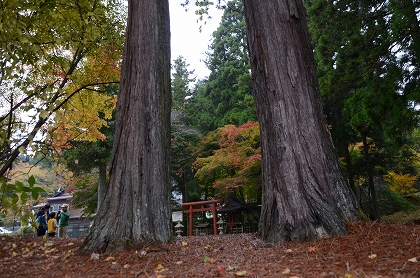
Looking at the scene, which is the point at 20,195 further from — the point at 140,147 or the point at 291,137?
the point at 291,137

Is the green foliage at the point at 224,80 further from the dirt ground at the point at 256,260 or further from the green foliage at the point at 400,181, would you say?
the dirt ground at the point at 256,260

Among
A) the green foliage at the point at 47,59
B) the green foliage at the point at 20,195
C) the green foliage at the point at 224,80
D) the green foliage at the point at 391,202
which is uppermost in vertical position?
the green foliage at the point at 224,80

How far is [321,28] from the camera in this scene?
28.9 feet

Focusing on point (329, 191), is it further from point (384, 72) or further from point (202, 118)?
point (202, 118)

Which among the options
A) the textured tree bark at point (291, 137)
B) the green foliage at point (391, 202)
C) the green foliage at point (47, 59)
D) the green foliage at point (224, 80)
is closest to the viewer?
the green foliage at point (47, 59)

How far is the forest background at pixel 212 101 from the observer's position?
91.3 inches

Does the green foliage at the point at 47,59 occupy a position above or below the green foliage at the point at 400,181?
above

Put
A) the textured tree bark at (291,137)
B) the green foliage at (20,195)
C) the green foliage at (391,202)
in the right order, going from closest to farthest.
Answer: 1. the green foliage at (20,195)
2. the textured tree bark at (291,137)
3. the green foliage at (391,202)

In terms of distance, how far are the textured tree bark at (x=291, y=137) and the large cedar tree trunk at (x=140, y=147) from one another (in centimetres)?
124

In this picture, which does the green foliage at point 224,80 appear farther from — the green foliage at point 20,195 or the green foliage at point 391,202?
the green foliage at point 20,195

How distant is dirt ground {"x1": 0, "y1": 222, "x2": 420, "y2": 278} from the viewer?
214cm

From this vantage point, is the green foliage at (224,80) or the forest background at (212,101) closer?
the forest background at (212,101)

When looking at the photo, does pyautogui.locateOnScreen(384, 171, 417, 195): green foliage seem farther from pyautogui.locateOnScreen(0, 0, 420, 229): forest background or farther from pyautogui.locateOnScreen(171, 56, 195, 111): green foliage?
pyautogui.locateOnScreen(171, 56, 195, 111): green foliage

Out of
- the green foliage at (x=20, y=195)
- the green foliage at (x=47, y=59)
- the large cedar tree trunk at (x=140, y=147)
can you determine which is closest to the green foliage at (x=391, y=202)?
the green foliage at (x=47, y=59)
